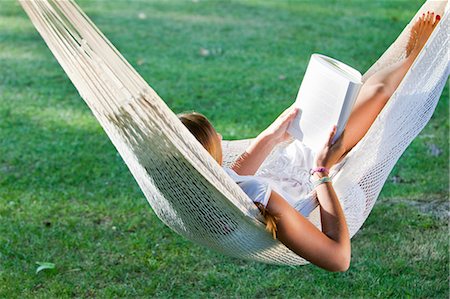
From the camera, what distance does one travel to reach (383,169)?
2303mm

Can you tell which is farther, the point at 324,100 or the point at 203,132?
the point at 324,100

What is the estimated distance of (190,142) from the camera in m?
1.95

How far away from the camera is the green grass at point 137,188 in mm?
2668

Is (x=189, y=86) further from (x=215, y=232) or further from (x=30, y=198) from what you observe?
(x=215, y=232)

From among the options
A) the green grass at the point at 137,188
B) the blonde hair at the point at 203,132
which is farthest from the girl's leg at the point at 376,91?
the green grass at the point at 137,188

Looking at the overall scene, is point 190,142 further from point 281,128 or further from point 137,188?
point 137,188

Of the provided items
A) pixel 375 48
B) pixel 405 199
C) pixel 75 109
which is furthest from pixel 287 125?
pixel 375 48

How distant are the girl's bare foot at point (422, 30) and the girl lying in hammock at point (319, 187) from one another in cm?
10

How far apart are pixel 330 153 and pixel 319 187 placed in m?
0.17

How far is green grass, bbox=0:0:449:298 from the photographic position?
267 centimetres

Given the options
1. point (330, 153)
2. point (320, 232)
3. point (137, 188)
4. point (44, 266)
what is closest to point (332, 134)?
point (330, 153)

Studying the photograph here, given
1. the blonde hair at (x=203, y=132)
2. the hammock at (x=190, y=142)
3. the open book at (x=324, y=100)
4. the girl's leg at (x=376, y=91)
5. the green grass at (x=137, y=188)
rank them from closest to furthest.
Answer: the hammock at (x=190, y=142) → the blonde hair at (x=203, y=132) → the open book at (x=324, y=100) → the girl's leg at (x=376, y=91) → the green grass at (x=137, y=188)

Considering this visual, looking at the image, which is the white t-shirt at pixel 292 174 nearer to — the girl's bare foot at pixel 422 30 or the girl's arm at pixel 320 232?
the girl's arm at pixel 320 232

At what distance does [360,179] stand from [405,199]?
3.42 ft
